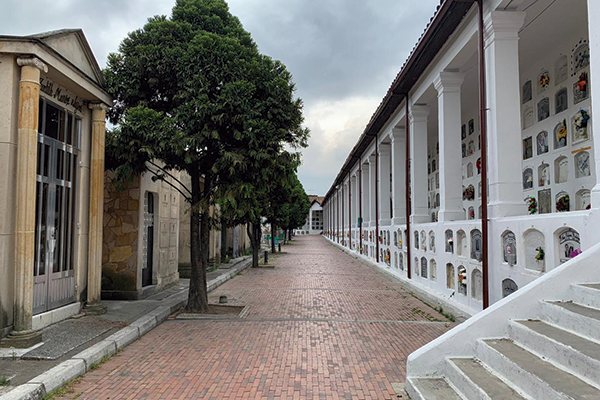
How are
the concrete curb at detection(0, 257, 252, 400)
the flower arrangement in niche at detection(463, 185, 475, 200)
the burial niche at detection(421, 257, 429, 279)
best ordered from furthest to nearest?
1. the flower arrangement in niche at detection(463, 185, 475, 200)
2. the burial niche at detection(421, 257, 429, 279)
3. the concrete curb at detection(0, 257, 252, 400)

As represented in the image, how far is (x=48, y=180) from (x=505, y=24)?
26.1ft

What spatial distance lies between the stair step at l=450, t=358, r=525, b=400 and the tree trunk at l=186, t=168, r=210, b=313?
5814 mm

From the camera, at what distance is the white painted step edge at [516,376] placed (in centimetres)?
308

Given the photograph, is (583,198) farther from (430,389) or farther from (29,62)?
(29,62)

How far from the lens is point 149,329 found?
741 cm

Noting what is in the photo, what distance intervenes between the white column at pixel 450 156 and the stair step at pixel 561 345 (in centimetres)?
549

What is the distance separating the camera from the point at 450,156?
9547 millimetres

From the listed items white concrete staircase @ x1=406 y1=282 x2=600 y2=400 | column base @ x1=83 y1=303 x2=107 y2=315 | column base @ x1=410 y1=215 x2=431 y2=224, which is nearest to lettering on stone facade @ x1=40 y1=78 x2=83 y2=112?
column base @ x1=83 y1=303 x2=107 y2=315

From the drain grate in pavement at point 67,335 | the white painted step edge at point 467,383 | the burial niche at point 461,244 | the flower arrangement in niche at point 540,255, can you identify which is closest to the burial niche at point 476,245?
the burial niche at point 461,244

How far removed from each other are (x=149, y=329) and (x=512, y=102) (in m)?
7.24

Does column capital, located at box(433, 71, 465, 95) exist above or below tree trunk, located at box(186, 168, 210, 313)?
above

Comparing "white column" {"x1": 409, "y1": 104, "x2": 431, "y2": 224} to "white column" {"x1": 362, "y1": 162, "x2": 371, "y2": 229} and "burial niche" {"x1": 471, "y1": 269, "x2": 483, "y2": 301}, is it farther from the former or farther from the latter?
"white column" {"x1": 362, "y1": 162, "x2": 371, "y2": 229}

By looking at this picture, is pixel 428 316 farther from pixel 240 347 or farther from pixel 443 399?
pixel 443 399

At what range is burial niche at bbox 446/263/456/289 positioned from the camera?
9.10 meters
